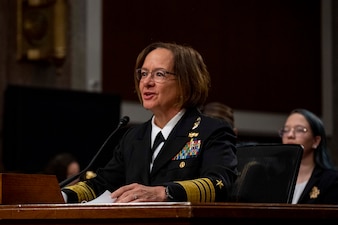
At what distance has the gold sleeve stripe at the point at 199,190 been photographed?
9.61 feet

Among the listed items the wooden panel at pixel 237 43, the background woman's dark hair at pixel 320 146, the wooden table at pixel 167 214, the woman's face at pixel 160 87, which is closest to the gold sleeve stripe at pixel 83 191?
the woman's face at pixel 160 87

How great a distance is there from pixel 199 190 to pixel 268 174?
A: 73 cm

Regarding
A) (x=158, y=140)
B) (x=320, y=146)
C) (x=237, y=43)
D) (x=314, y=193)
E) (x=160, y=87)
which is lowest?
(x=314, y=193)

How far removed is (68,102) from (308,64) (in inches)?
141

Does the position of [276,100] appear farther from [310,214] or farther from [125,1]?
[310,214]

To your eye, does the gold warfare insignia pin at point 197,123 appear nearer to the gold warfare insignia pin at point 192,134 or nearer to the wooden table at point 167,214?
the gold warfare insignia pin at point 192,134

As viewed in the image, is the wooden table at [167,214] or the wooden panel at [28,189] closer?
the wooden table at [167,214]

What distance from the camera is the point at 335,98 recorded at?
33.6 feet

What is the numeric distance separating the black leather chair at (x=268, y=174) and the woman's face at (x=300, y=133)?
1370 mm

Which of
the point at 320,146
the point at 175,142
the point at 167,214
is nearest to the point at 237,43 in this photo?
the point at 320,146

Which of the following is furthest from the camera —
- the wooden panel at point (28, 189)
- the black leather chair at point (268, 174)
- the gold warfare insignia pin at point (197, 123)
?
the black leather chair at point (268, 174)

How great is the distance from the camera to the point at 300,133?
5.17 meters

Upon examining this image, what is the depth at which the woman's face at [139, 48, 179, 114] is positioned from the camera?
3.37m

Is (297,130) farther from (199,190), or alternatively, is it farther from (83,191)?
(199,190)
